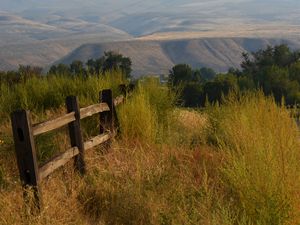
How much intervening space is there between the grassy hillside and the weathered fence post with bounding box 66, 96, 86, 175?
14 cm

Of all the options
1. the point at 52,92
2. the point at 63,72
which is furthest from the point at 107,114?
the point at 63,72

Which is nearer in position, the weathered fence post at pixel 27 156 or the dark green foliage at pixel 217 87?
the weathered fence post at pixel 27 156

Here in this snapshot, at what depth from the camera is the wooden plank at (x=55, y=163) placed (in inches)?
238

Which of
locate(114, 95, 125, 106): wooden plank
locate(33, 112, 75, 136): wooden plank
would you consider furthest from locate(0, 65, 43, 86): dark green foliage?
locate(33, 112, 75, 136): wooden plank

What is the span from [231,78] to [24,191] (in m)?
42.4

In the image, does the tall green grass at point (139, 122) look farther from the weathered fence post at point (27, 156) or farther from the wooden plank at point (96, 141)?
the weathered fence post at point (27, 156)

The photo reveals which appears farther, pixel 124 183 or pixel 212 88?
pixel 212 88

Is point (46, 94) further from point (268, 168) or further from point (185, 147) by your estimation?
point (268, 168)

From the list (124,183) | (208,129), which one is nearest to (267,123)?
(124,183)

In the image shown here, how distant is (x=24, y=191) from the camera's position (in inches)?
230

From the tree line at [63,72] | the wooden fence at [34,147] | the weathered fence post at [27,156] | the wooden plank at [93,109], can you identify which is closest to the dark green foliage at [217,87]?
the tree line at [63,72]

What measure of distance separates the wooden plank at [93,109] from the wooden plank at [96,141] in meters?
0.38

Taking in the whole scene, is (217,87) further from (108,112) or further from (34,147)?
(34,147)

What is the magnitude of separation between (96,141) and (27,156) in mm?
2239
